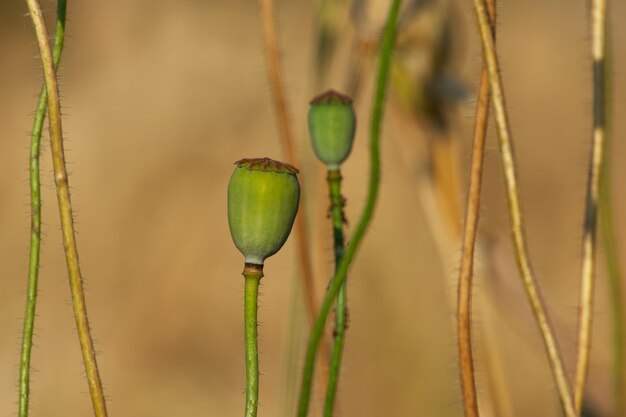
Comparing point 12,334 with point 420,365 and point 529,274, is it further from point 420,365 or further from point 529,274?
point 529,274

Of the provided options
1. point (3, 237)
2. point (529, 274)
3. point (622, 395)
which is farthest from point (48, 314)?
point (529, 274)

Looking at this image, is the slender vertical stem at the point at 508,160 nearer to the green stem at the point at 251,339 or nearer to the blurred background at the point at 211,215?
the green stem at the point at 251,339

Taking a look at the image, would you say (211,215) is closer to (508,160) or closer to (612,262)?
(612,262)

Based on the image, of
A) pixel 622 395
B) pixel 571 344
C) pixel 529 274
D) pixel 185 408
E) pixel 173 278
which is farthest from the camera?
pixel 173 278

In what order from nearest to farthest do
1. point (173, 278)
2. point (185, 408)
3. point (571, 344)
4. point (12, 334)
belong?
point (571, 344), point (12, 334), point (185, 408), point (173, 278)

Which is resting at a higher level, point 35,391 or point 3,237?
point 3,237

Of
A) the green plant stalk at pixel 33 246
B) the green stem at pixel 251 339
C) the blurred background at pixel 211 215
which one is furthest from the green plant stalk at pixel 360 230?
the blurred background at pixel 211 215
